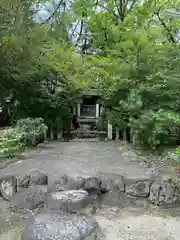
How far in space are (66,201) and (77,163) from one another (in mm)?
1413

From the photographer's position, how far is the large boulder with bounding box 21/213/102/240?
2.38 m

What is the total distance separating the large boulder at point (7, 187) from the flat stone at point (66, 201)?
664 mm

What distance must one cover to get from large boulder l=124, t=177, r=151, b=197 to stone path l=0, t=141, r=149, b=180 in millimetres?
189

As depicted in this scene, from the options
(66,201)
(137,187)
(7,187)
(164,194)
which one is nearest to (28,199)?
(7,187)

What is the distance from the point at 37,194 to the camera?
332 centimetres

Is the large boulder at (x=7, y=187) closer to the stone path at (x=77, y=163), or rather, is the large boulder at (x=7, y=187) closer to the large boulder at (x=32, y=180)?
the large boulder at (x=32, y=180)

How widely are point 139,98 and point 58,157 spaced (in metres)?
2.13

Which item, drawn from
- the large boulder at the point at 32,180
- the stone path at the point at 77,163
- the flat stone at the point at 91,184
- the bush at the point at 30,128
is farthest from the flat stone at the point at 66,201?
the bush at the point at 30,128

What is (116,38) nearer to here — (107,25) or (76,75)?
(107,25)

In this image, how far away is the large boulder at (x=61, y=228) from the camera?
2.38m

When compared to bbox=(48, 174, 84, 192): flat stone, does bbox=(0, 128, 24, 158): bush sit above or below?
above

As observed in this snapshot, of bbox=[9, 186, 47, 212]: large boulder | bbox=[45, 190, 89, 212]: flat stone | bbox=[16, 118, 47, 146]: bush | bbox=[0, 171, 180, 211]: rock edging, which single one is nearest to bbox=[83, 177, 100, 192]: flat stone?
bbox=[0, 171, 180, 211]: rock edging

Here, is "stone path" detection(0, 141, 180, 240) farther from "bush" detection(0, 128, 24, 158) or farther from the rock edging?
"bush" detection(0, 128, 24, 158)

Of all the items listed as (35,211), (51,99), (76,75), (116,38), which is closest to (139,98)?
(76,75)
